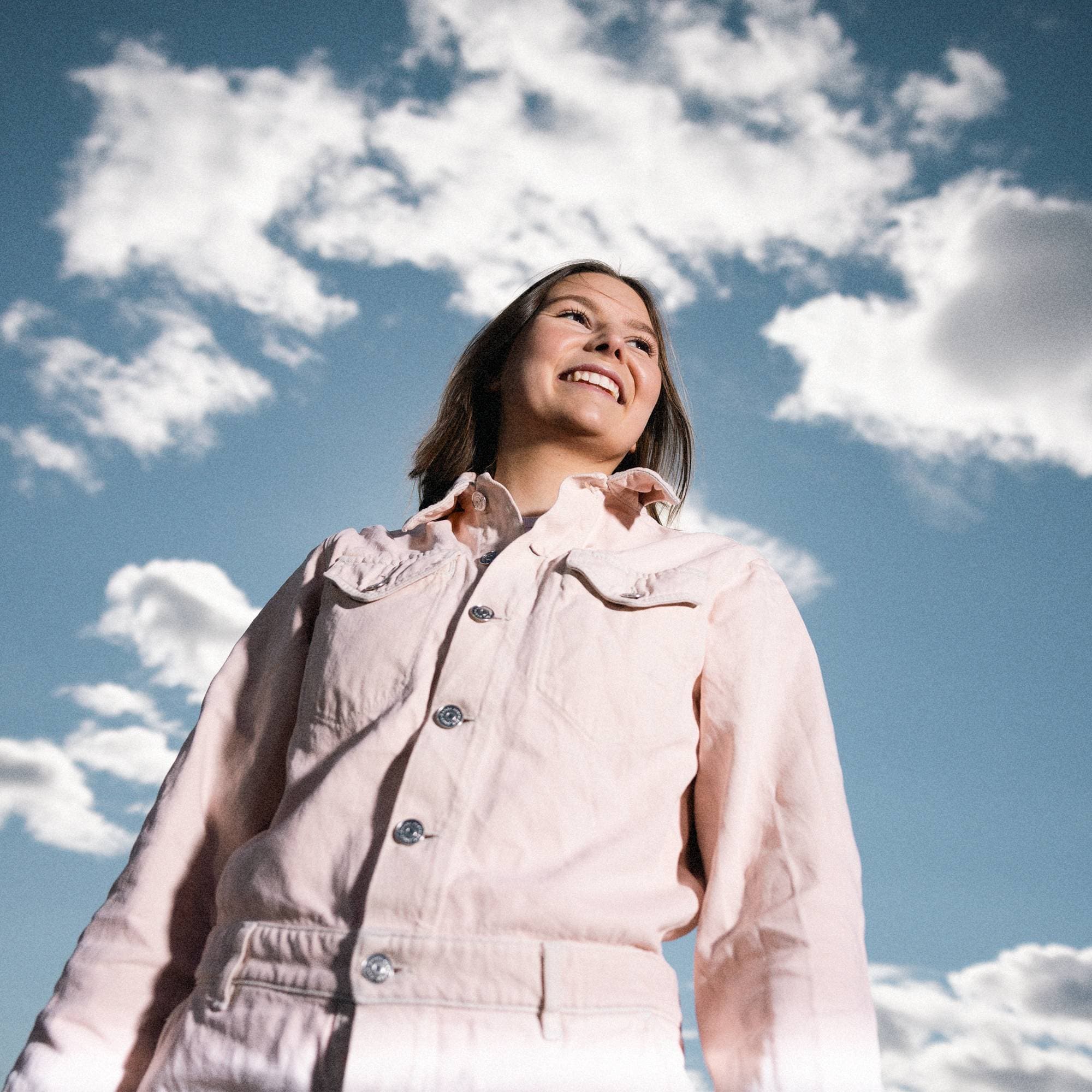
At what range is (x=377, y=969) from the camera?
1700 millimetres

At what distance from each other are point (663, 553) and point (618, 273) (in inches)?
52.7

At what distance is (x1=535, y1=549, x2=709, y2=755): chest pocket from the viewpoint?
2.04 m

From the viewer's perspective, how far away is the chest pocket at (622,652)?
6.70ft

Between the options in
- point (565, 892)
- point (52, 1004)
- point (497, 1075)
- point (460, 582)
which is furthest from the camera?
point (460, 582)

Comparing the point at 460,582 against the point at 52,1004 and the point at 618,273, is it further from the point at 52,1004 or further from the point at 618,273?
the point at 618,273

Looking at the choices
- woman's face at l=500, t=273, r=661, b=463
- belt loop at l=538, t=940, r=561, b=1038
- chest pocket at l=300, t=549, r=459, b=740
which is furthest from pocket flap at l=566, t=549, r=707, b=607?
belt loop at l=538, t=940, r=561, b=1038

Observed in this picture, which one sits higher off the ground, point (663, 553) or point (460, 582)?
point (663, 553)

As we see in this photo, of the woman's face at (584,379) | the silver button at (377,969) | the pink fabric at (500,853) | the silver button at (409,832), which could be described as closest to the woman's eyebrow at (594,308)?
the woman's face at (584,379)

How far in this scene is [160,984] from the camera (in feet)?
6.98

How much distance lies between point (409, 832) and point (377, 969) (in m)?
0.22

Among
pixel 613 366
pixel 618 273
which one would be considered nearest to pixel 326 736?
pixel 613 366

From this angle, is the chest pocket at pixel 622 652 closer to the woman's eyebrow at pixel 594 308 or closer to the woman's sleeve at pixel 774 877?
the woman's sleeve at pixel 774 877

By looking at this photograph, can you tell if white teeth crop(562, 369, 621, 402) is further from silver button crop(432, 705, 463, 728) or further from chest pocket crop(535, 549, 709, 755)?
silver button crop(432, 705, 463, 728)

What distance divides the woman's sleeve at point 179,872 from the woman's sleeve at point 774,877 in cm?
89
